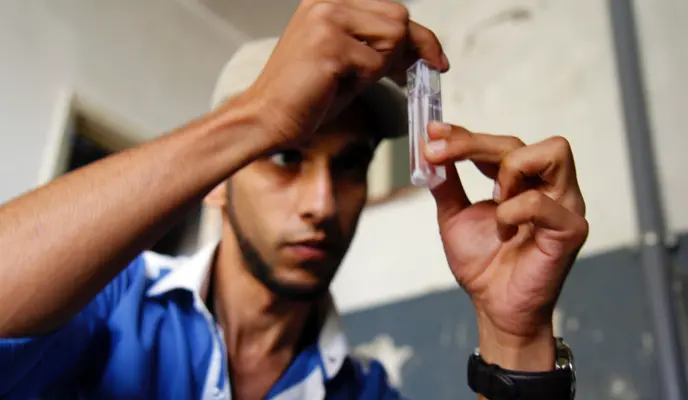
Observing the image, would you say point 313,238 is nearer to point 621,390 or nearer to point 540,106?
point 621,390

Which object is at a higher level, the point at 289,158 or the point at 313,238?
the point at 289,158

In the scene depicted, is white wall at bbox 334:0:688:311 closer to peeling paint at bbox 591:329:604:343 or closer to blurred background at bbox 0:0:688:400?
blurred background at bbox 0:0:688:400

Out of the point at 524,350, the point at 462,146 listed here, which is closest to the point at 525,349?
the point at 524,350

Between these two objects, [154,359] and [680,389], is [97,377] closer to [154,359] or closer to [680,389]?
[154,359]

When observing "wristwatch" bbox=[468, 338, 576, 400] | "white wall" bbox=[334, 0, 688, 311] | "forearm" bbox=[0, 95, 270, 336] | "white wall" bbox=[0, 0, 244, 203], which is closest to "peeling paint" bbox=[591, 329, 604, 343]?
"white wall" bbox=[334, 0, 688, 311]

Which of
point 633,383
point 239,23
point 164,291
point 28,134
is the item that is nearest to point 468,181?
point 633,383

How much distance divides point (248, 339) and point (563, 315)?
551 mm

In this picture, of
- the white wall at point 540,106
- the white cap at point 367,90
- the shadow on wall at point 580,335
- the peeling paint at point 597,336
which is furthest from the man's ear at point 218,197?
the peeling paint at point 597,336

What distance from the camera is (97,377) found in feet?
2.17

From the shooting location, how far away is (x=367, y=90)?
846mm

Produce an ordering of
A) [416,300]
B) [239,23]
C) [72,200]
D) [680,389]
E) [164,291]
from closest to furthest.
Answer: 1. [72,200]
2. [164,291]
3. [680,389]
4. [416,300]
5. [239,23]

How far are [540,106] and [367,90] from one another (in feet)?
1.79

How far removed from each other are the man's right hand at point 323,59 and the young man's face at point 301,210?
0.27 meters

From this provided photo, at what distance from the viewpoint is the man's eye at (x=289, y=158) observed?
811mm
